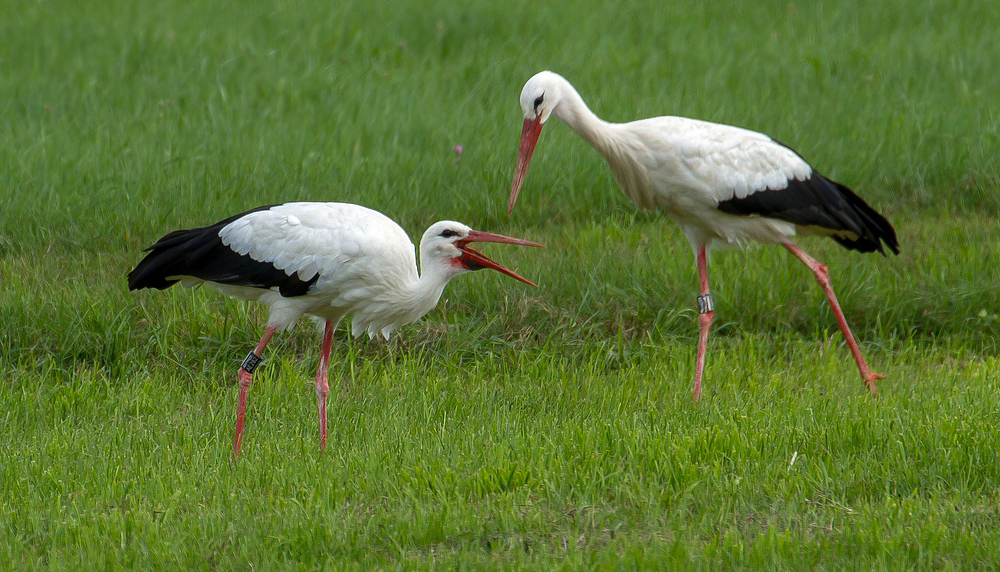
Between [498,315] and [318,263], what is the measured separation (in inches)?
64.1

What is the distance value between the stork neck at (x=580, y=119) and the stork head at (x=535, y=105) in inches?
1.4

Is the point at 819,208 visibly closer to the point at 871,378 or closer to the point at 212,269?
the point at 871,378

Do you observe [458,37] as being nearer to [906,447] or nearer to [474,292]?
[474,292]

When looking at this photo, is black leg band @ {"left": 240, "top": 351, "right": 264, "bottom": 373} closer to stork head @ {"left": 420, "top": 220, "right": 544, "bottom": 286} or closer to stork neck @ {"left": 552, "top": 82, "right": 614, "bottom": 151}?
stork head @ {"left": 420, "top": 220, "right": 544, "bottom": 286}

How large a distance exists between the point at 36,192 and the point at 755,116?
537cm

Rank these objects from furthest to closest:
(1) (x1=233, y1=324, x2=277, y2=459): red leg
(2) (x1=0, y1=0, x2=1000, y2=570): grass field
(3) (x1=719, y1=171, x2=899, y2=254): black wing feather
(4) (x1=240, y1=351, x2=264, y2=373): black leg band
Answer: (3) (x1=719, y1=171, x2=899, y2=254): black wing feather, (4) (x1=240, y1=351, x2=264, y2=373): black leg band, (1) (x1=233, y1=324, x2=277, y2=459): red leg, (2) (x1=0, y1=0, x2=1000, y2=570): grass field

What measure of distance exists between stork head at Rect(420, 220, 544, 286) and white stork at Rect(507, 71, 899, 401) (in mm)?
520

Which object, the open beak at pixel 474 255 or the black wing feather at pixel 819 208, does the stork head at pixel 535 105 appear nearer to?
the open beak at pixel 474 255

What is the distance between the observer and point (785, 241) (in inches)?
241

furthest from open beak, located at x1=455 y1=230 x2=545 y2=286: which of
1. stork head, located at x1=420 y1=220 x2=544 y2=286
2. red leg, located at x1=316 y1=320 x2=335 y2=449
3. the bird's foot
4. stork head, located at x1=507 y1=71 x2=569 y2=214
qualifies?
the bird's foot

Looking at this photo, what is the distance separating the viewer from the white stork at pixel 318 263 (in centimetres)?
512

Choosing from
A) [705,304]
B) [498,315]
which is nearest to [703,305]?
[705,304]

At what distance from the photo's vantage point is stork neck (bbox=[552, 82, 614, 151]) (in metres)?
5.68

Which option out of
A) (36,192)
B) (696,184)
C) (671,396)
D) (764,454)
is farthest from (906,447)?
(36,192)
